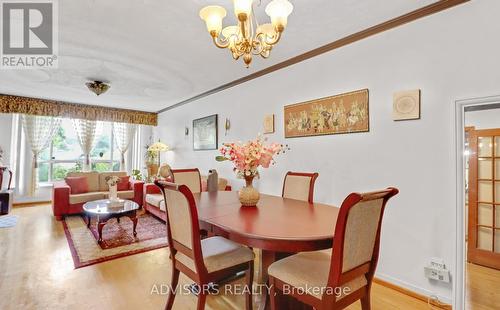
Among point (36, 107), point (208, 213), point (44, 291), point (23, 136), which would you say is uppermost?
point (36, 107)

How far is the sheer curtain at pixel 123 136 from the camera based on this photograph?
6570 mm

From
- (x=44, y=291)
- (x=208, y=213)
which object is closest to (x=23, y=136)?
(x=44, y=291)

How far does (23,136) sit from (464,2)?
7.58 meters

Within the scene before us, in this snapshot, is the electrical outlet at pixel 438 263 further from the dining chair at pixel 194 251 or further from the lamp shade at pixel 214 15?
the lamp shade at pixel 214 15

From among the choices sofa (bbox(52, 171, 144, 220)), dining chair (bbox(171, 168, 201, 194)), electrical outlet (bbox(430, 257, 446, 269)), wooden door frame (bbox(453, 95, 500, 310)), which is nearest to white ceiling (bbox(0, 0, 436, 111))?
wooden door frame (bbox(453, 95, 500, 310))

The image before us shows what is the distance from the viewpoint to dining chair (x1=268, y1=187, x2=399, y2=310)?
1.15 meters

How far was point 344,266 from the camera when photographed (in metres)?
1.20

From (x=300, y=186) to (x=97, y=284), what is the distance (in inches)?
82.8

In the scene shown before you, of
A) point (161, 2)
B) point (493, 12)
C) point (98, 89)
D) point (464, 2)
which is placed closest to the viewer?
point (493, 12)

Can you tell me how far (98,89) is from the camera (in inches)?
150

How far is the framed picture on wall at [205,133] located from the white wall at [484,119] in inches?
137

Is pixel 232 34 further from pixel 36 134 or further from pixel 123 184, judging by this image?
pixel 36 134

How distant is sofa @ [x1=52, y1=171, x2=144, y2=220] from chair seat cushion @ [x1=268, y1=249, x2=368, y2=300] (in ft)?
14.2

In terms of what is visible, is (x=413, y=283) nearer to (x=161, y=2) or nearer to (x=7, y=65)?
(x=161, y=2)
